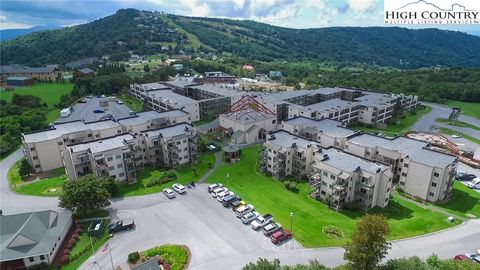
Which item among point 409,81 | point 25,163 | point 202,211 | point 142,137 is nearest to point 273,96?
point 142,137

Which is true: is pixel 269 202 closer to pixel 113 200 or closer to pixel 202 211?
pixel 202 211

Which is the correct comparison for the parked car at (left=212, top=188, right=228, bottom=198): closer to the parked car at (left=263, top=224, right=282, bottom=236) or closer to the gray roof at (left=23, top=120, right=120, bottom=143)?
the parked car at (left=263, top=224, right=282, bottom=236)

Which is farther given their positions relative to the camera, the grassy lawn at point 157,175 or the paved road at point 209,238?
the grassy lawn at point 157,175

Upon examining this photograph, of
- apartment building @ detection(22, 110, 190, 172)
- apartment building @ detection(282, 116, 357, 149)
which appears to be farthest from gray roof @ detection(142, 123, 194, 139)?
apartment building @ detection(282, 116, 357, 149)

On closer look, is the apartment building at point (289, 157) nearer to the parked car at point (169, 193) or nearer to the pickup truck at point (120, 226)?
the parked car at point (169, 193)

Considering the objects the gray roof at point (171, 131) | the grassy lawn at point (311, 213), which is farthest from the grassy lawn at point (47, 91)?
the grassy lawn at point (311, 213)

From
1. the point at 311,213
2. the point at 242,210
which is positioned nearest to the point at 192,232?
the point at 242,210

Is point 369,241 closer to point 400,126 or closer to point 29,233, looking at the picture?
point 29,233
